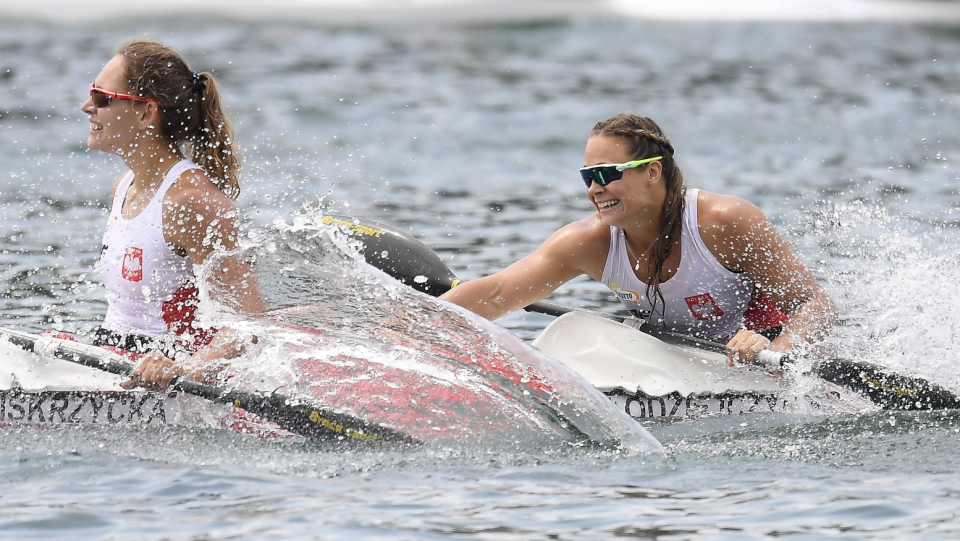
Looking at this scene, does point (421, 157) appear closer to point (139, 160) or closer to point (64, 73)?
point (64, 73)

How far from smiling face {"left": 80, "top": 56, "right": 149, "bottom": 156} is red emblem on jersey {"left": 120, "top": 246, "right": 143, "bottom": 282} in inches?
17.5

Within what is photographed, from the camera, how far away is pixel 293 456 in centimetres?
504

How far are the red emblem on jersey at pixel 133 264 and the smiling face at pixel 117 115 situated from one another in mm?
444

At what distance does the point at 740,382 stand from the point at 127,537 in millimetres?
2906

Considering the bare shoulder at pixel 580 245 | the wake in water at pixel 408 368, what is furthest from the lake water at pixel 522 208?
the bare shoulder at pixel 580 245

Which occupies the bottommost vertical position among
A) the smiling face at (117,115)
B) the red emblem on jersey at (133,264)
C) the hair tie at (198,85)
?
the red emblem on jersey at (133,264)

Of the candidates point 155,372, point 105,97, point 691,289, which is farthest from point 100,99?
point 691,289

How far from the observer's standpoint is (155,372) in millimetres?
4938

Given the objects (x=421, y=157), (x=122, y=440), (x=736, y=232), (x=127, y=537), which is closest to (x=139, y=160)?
(x=122, y=440)

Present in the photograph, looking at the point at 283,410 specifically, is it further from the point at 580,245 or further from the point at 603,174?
the point at 603,174

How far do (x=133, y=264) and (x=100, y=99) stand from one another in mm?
700

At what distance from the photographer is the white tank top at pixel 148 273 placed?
508 centimetres

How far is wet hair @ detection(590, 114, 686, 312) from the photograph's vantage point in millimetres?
5520

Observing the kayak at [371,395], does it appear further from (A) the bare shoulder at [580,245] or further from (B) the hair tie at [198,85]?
(B) the hair tie at [198,85]
